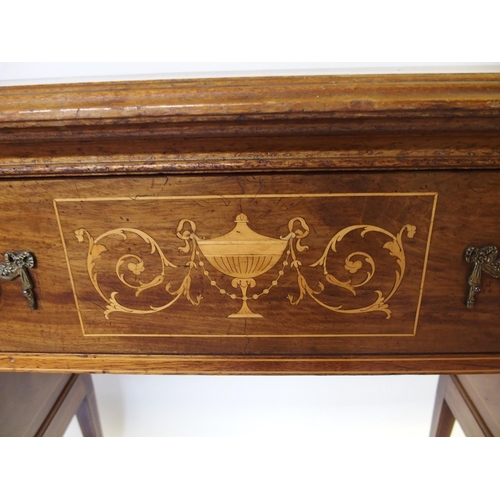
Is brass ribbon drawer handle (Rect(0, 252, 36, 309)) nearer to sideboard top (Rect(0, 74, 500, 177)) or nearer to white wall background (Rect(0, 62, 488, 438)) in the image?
sideboard top (Rect(0, 74, 500, 177))

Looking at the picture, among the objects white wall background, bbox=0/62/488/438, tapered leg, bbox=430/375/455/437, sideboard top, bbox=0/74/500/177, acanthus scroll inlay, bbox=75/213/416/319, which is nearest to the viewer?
sideboard top, bbox=0/74/500/177

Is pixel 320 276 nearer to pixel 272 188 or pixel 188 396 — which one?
pixel 272 188

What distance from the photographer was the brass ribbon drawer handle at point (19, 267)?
25.7 inches

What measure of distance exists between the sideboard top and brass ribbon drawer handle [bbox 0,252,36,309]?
114mm

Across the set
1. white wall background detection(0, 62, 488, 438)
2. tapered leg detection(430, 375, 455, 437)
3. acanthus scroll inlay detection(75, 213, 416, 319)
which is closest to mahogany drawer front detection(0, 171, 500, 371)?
acanthus scroll inlay detection(75, 213, 416, 319)

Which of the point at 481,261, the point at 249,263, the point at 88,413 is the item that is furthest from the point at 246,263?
the point at 88,413

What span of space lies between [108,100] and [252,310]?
0.33 meters

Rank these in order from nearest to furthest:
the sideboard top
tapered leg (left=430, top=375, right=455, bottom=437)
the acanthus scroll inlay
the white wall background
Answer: the sideboard top → the acanthus scroll inlay → tapered leg (left=430, top=375, right=455, bottom=437) → the white wall background

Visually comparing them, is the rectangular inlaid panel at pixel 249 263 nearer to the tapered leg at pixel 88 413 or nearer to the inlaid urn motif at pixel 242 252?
the inlaid urn motif at pixel 242 252

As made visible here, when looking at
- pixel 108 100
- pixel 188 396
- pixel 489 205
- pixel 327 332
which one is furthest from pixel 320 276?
pixel 188 396

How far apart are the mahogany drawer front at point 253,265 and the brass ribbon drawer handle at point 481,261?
1 centimetres

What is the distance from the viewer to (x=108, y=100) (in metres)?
0.54

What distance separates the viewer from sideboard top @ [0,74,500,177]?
20.8 inches

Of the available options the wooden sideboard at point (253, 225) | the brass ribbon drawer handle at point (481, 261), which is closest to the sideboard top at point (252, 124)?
the wooden sideboard at point (253, 225)
